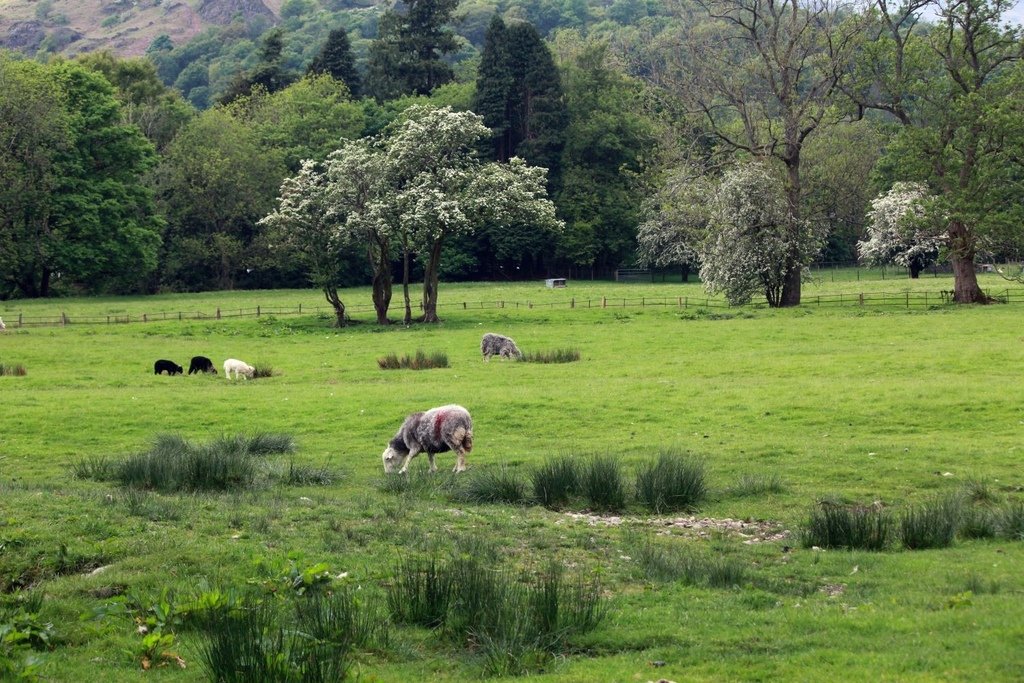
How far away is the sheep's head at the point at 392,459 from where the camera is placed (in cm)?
2097

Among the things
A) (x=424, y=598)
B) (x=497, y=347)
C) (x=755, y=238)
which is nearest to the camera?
(x=424, y=598)

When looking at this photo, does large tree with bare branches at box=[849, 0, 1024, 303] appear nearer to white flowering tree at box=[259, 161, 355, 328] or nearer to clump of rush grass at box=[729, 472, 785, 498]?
white flowering tree at box=[259, 161, 355, 328]

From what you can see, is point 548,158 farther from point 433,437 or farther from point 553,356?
point 433,437

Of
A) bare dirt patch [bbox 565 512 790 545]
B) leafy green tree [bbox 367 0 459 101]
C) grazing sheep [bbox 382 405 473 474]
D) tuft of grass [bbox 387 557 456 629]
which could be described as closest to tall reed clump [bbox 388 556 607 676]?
tuft of grass [bbox 387 557 456 629]

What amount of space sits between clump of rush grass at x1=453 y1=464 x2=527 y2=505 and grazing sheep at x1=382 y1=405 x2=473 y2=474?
220cm

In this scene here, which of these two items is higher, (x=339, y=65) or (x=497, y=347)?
(x=339, y=65)

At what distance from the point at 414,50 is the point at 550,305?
5757cm

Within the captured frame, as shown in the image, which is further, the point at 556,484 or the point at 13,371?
the point at 13,371

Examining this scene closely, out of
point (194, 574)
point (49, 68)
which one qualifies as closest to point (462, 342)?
point (194, 574)

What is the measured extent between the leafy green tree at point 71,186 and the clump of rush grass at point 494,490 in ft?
217

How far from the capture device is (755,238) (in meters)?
58.5

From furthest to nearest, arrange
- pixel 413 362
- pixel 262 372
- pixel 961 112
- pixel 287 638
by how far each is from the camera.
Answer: pixel 961 112
pixel 413 362
pixel 262 372
pixel 287 638

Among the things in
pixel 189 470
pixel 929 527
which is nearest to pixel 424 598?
pixel 929 527

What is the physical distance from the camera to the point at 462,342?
153 feet
